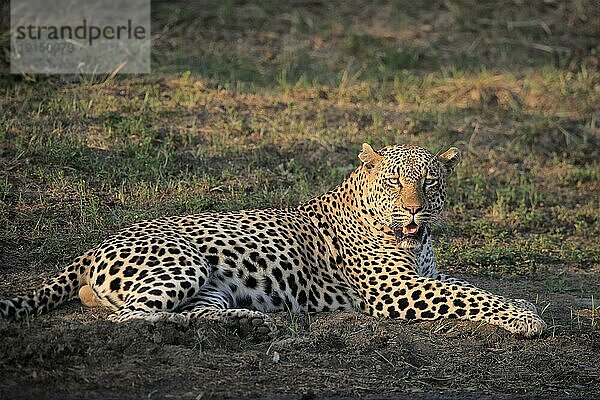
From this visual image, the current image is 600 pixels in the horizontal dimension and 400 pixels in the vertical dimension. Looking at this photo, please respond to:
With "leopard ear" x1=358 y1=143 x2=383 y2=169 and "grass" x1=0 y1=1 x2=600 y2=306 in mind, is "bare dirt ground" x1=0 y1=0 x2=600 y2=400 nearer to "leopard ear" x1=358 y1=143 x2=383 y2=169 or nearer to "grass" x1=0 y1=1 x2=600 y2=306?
"grass" x1=0 y1=1 x2=600 y2=306

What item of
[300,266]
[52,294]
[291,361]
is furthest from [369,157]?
[52,294]

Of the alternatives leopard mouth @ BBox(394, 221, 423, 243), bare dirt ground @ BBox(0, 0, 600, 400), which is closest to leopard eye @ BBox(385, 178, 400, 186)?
leopard mouth @ BBox(394, 221, 423, 243)

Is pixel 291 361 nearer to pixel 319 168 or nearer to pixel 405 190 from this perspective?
pixel 405 190

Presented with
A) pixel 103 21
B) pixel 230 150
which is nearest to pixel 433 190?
pixel 230 150

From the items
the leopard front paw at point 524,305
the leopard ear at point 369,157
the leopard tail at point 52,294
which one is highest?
the leopard ear at point 369,157

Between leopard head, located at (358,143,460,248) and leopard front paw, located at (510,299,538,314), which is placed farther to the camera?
leopard head, located at (358,143,460,248)

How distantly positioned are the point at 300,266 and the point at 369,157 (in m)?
1.19

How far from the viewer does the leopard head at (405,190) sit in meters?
9.38

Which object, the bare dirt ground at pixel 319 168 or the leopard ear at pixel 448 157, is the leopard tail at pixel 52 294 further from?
the leopard ear at pixel 448 157

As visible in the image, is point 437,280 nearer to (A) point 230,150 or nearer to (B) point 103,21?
(A) point 230,150

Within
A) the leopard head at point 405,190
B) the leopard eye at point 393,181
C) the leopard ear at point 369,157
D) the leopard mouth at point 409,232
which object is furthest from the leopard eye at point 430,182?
the leopard ear at point 369,157

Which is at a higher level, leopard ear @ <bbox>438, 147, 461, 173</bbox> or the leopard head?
leopard ear @ <bbox>438, 147, 461, 173</bbox>

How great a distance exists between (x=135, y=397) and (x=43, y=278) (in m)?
3.13

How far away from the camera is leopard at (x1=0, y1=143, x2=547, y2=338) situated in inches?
333
